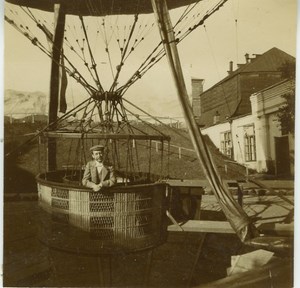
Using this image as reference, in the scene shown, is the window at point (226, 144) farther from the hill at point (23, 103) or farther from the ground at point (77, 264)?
the hill at point (23, 103)

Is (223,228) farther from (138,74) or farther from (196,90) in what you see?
(138,74)

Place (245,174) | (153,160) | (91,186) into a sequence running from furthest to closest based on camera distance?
(153,160) < (245,174) < (91,186)

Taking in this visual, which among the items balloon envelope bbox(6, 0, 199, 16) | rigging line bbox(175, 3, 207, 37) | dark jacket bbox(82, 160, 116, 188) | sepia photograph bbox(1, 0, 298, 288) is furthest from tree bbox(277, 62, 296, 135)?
dark jacket bbox(82, 160, 116, 188)

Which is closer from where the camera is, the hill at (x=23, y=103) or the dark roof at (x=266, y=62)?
the hill at (x=23, y=103)

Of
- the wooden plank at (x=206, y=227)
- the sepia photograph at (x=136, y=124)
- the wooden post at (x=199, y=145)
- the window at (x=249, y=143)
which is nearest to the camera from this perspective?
the wooden post at (x=199, y=145)

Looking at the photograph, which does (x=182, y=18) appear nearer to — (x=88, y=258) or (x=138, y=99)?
(x=138, y=99)

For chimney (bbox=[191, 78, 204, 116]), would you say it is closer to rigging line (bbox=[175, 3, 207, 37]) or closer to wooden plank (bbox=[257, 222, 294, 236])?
rigging line (bbox=[175, 3, 207, 37])

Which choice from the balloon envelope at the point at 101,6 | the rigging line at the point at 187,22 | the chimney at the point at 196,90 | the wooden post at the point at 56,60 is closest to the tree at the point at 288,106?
the chimney at the point at 196,90

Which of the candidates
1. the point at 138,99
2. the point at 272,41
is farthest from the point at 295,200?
the point at 138,99

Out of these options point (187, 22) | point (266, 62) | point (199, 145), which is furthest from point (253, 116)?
point (187, 22)
